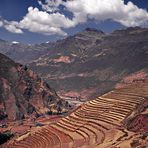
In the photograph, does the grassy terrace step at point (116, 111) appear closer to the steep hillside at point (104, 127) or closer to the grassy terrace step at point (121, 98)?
the steep hillside at point (104, 127)

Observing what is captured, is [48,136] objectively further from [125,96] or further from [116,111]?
[125,96]

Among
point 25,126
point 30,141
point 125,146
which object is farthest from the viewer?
point 25,126

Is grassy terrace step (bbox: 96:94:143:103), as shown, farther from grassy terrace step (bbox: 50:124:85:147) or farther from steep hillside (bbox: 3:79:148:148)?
grassy terrace step (bbox: 50:124:85:147)

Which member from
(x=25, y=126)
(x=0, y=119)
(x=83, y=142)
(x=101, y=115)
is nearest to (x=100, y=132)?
(x=83, y=142)

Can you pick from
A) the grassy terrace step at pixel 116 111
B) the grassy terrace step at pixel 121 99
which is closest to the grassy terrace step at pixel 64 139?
the grassy terrace step at pixel 116 111

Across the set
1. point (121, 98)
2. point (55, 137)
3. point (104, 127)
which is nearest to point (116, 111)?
point (121, 98)

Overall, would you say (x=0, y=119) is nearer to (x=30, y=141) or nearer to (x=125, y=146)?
(x=30, y=141)
